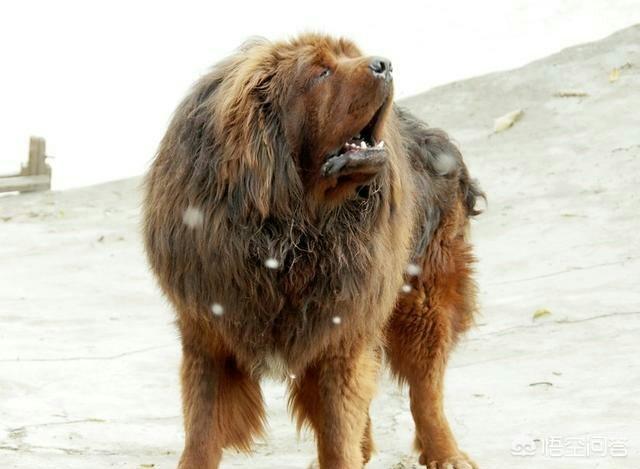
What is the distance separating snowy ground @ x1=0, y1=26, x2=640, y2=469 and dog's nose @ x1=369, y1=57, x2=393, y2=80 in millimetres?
1916

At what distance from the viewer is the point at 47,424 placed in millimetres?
5703

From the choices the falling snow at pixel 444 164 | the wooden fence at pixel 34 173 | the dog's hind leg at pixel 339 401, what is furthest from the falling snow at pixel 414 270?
the wooden fence at pixel 34 173

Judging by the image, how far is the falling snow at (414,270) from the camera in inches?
209

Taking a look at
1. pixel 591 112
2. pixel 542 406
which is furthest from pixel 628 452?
pixel 591 112

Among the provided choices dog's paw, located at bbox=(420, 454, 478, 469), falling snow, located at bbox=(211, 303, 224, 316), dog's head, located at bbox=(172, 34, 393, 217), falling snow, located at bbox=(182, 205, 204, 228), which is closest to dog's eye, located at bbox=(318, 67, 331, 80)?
dog's head, located at bbox=(172, 34, 393, 217)

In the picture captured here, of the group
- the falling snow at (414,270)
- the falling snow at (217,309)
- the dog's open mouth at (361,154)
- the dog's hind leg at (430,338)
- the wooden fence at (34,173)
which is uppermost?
the dog's open mouth at (361,154)

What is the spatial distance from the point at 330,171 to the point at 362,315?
0.64 m

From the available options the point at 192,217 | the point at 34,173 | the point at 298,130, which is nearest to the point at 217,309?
the point at 192,217

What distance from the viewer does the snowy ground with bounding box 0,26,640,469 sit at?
546 cm

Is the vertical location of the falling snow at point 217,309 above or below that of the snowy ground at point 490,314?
above

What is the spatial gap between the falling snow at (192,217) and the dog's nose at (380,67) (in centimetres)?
84

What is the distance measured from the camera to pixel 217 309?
4293 mm

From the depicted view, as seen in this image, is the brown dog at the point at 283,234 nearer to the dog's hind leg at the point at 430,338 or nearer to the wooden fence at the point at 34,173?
the dog's hind leg at the point at 430,338

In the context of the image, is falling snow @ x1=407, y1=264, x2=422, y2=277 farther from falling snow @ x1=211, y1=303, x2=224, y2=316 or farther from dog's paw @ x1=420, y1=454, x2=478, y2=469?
falling snow @ x1=211, y1=303, x2=224, y2=316
